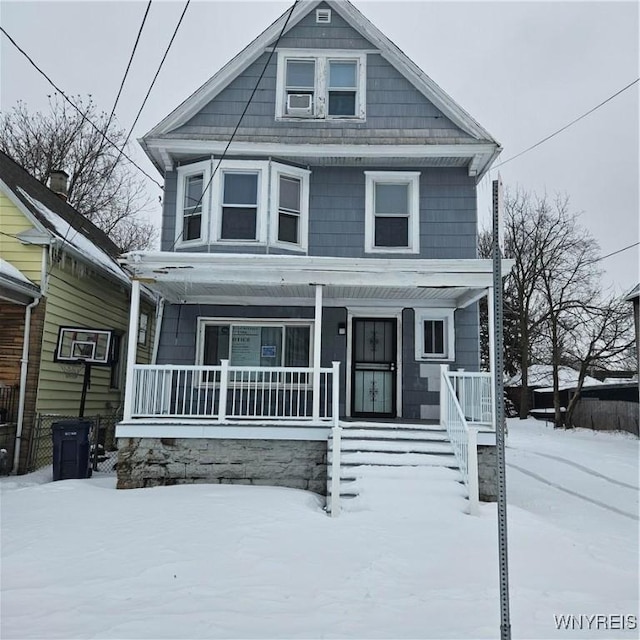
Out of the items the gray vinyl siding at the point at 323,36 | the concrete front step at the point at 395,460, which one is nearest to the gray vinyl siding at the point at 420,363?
the concrete front step at the point at 395,460

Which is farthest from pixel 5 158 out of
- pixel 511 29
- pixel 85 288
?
pixel 511 29

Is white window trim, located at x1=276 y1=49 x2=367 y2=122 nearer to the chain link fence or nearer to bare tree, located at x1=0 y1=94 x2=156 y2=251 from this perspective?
the chain link fence

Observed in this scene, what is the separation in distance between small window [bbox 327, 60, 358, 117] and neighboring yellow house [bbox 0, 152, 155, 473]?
5946 mm

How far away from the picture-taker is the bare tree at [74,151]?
79.1ft

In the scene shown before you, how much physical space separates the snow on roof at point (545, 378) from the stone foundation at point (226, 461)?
26.0m

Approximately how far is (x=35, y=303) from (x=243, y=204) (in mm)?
4255

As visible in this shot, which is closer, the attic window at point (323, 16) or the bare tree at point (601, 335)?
the attic window at point (323, 16)

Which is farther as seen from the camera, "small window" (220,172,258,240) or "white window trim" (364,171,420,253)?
"white window trim" (364,171,420,253)

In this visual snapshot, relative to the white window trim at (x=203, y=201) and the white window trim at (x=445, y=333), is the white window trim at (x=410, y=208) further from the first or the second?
the white window trim at (x=203, y=201)

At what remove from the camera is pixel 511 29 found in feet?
47.5

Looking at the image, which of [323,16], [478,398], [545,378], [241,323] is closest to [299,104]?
[323,16]

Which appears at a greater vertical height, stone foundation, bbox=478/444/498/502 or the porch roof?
the porch roof

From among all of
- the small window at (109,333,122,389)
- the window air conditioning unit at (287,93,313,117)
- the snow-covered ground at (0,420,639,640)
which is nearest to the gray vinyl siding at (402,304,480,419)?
the snow-covered ground at (0,420,639,640)

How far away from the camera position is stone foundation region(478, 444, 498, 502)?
836cm
